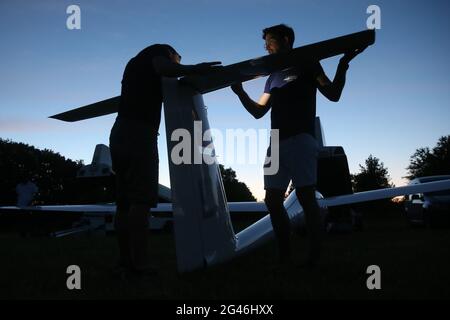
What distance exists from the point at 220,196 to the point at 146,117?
0.76 m

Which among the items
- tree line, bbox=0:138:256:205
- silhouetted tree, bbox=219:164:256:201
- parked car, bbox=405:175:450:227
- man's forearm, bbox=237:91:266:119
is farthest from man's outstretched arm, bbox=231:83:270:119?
silhouetted tree, bbox=219:164:256:201

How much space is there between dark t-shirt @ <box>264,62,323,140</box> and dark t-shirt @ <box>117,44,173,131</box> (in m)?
0.89

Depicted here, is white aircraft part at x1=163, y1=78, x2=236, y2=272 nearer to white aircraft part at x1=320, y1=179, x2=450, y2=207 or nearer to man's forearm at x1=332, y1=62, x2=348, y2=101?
man's forearm at x1=332, y1=62, x2=348, y2=101

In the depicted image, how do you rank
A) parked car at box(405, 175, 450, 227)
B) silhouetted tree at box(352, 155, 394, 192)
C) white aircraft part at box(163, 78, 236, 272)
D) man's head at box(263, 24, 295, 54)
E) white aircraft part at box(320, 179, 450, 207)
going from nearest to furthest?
1. white aircraft part at box(163, 78, 236, 272)
2. man's head at box(263, 24, 295, 54)
3. white aircraft part at box(320, 179, 450, 207)
4. parked car at box(405, 175, 450, 227)
5. silhouetted tree at box(352, 155, 394, 192)

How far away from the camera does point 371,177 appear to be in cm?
6744

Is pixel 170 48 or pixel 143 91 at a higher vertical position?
pixel 170 48

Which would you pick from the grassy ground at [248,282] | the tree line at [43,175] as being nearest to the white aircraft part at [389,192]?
the grassy ground at [248,282]

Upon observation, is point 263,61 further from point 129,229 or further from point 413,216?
point 413,216

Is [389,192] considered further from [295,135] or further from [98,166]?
[98,166]

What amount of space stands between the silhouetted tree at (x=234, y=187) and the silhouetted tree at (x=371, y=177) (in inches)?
719

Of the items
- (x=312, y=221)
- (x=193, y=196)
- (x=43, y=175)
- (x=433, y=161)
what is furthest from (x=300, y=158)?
(x=433, y=161)

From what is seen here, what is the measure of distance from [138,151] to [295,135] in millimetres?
1111

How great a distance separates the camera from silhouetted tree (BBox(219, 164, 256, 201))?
6894cm

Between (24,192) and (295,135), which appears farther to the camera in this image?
(24,192)
